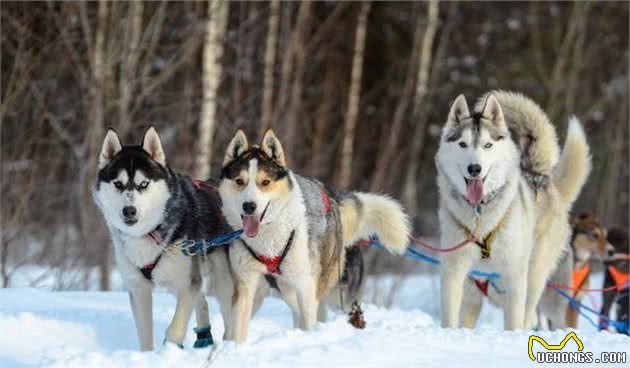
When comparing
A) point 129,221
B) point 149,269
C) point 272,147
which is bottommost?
point 149,269

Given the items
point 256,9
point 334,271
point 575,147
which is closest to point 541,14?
point 256,9

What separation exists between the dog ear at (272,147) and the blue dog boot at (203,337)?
85cm

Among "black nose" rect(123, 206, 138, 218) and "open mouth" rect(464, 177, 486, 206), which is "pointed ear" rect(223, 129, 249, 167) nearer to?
"black nose" rect(123, 206, 138, 218)

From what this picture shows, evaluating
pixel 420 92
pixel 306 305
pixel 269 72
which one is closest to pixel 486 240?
pixel 306 305

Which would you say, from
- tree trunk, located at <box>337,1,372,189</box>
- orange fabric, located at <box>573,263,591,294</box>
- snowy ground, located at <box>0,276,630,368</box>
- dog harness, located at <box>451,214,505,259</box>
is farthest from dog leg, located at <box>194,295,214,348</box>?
tree trunk, located at <box>337,1,372,189</box>

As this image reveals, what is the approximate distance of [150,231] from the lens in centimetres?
435

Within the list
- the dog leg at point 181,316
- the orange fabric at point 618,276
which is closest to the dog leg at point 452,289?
the dog leg at point 181,316

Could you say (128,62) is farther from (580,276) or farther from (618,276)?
(618,276)

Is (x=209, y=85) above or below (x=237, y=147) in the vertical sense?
above

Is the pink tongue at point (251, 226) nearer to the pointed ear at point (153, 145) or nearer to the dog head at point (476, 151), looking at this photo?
the pointed ear at point (153, 145)

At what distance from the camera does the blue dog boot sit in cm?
448

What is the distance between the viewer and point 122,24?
9.67 metres

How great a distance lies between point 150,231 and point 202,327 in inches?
22.0

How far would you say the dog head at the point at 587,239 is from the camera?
7.46m
